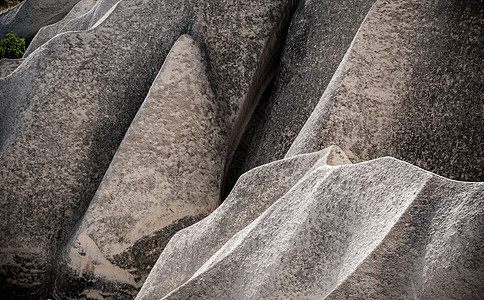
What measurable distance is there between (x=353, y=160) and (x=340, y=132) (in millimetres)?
140

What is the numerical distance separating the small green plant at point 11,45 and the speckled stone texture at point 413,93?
15.5 feet

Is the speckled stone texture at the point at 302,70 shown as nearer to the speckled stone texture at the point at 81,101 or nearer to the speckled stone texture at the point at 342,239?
the speckled stone texture at the point at 81,101

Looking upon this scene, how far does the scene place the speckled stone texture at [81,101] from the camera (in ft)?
12.2

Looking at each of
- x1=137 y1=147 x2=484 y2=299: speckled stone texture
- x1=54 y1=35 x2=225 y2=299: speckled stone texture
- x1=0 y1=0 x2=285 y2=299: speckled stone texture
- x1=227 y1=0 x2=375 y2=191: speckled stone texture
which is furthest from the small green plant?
x1=137 y1=147 x2=484 y2=299: speckled stone texture

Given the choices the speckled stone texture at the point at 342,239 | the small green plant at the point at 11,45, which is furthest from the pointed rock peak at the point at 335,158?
the small green plant at the point at 11,45

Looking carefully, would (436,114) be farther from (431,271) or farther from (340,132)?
Result: (431,271)

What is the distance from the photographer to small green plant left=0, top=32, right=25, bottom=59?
695 centimetres

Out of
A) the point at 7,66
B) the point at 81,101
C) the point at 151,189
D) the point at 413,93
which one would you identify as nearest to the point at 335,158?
the point at 413,93

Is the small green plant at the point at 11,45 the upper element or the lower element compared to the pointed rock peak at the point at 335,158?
lower

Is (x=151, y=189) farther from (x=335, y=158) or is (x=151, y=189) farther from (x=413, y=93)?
(x=413, y=93)

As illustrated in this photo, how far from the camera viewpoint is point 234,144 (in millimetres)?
3961

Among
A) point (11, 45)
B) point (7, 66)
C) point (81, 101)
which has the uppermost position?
point (81, 101)

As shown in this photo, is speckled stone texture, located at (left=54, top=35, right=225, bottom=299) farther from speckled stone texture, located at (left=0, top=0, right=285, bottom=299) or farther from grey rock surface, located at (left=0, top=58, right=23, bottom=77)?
grey rock surface, located at (left=0, top=58, right=23, bottom=77)

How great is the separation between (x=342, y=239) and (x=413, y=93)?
1.17 meters
